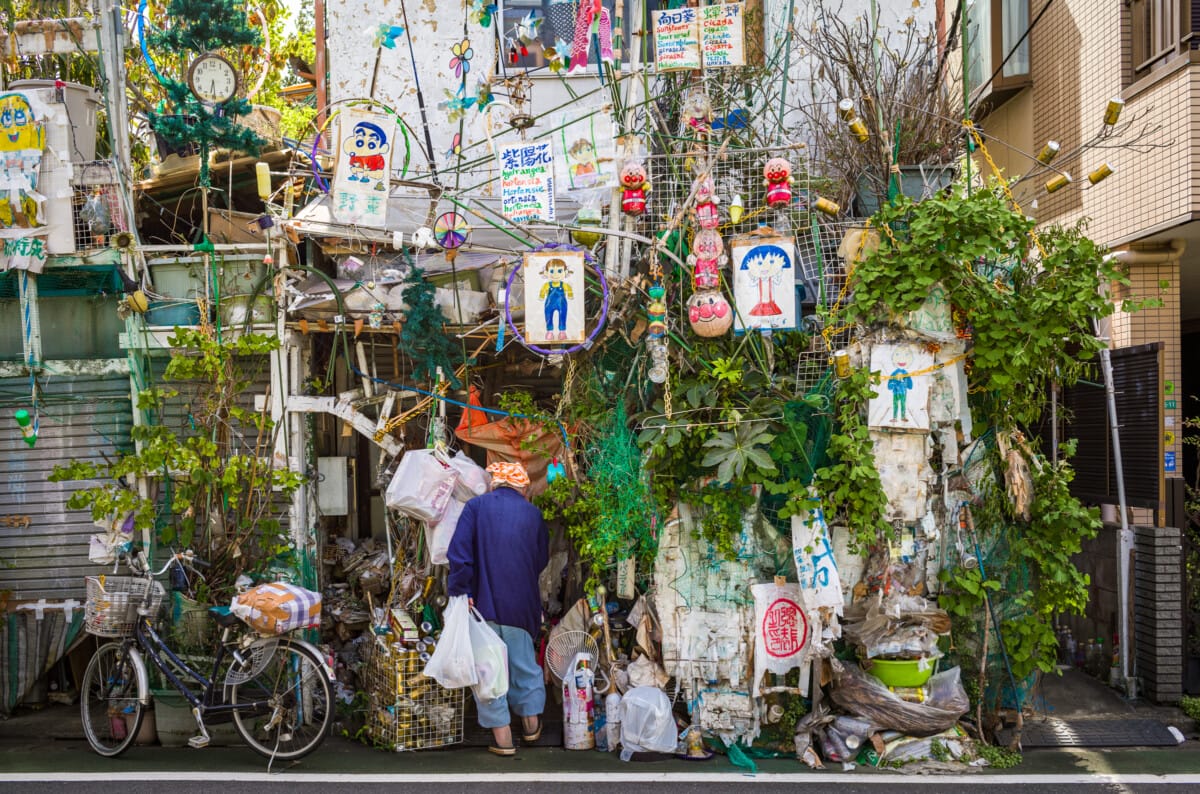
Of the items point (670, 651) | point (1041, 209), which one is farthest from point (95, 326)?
point (1041, 209)

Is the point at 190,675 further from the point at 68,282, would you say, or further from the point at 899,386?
the point at 899,386

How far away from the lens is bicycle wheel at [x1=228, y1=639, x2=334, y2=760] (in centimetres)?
690

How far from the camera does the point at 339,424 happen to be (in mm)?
9914

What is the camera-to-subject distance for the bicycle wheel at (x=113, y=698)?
7.06 metres

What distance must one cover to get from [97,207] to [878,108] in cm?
692

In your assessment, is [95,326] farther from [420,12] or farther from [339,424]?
[420,12]

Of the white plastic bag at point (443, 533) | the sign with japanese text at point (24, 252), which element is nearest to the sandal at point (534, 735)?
the white plastic bag at point (443, 533)

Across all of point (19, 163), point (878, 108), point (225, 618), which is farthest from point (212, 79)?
point (878, 108)

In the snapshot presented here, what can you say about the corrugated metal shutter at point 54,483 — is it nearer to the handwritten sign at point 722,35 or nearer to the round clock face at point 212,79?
the round clock face at point 212,79

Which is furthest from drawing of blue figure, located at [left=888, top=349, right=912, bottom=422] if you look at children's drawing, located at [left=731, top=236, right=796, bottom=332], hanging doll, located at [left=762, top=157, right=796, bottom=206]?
hanging doll, located at [left=762, top=157, right=796, bottom=206]

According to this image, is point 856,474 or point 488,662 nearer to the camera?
point 856,474

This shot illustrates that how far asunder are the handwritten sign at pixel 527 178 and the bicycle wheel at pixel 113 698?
470 centimetres

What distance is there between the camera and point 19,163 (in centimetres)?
801

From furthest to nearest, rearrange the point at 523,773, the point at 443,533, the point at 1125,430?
the point at 1125,430
the point at 443,533
the point at 523,773
